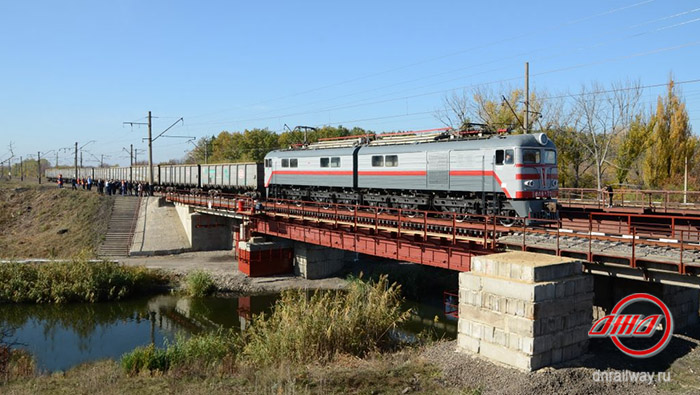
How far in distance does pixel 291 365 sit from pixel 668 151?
3836 cm

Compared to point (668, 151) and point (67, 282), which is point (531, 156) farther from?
point (668, 151)

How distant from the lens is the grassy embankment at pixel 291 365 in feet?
36.3

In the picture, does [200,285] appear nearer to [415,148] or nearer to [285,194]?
[285,194]

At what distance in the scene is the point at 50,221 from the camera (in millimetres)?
42344

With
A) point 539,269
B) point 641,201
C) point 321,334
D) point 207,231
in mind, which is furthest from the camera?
point 207,231

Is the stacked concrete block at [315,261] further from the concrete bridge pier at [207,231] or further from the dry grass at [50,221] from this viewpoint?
the dry grass at [50,221]

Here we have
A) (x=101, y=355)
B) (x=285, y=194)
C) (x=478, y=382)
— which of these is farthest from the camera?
(x=285, y=194)

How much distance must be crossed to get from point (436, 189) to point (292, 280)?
11705 millimetres

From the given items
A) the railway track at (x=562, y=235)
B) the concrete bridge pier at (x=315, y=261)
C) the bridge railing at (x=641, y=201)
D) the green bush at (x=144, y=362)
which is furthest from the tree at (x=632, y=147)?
the green bush at (x=144, y=362)

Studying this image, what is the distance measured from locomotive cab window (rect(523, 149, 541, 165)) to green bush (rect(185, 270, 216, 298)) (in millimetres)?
17577

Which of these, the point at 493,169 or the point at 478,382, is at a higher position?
the point at 493,169

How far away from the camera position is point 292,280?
29.1 meters

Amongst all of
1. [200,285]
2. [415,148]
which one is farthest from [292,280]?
[415,148]

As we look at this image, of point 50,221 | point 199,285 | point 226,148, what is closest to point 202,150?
point 226,148
